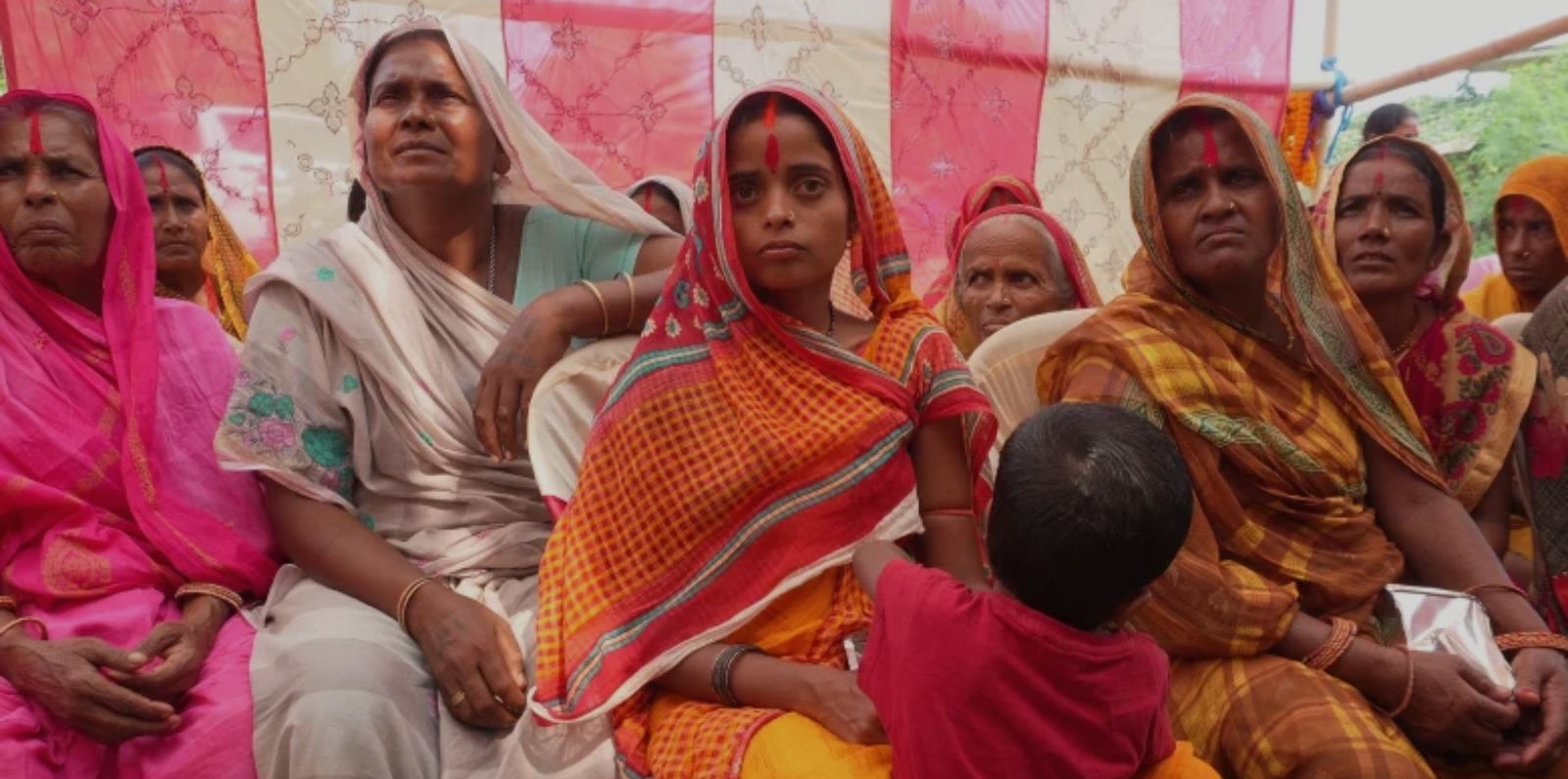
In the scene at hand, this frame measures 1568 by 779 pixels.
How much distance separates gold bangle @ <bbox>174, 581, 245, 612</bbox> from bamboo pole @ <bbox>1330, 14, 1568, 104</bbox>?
5152mm

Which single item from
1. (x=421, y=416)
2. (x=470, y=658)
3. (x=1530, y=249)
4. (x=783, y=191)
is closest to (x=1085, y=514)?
(x=783, y=191)

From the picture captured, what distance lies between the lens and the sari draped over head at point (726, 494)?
6.93 ft

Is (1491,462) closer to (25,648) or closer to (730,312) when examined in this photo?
(730,312)

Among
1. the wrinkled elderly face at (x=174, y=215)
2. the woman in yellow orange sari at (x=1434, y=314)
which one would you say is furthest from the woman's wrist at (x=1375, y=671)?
the wrinkled elderly face at (x=174, y=215)

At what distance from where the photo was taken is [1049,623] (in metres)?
1.67

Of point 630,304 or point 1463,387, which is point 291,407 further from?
point 1463,387

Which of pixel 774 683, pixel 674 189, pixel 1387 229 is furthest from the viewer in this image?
pixel 674 189

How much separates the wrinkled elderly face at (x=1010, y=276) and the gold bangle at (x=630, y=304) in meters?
1.34

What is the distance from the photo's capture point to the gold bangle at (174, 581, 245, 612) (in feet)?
8.06

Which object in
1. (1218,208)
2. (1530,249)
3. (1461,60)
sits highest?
(1461,60)

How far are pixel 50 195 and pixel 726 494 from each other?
1593 millimetres

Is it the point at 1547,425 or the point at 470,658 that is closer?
the point at 470,658

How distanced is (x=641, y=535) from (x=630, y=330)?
2.21 ft

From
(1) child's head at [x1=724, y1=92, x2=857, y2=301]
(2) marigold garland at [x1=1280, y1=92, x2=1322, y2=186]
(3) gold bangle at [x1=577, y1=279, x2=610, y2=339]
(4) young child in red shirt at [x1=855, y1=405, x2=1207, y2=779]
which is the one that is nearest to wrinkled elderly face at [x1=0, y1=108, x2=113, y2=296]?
(3) gold bangle at [x1=577, y1=279, x2=610, y2=339]
